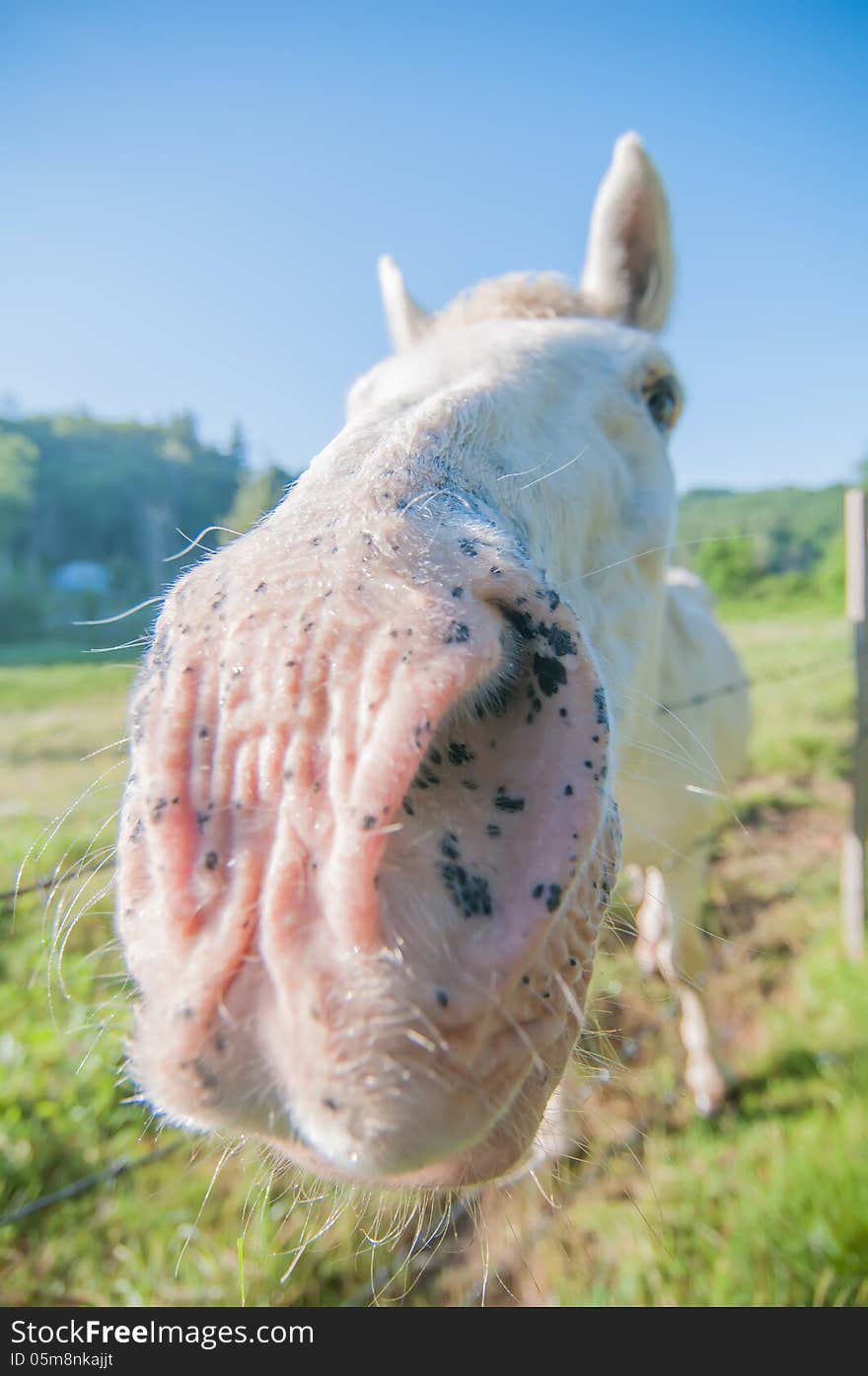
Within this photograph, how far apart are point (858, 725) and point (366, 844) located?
5.21 meters

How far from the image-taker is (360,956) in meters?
0.73

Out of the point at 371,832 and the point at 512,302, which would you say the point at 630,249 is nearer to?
the point at 512,302

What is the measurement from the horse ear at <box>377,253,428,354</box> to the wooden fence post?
3372 millimetres

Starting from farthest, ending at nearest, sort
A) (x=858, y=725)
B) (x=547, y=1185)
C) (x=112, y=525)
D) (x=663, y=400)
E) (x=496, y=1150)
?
(x=112, y=525), (x=858, y=725), (x=547, y=1185), (x=663, y=400), (x=496, y=1150)

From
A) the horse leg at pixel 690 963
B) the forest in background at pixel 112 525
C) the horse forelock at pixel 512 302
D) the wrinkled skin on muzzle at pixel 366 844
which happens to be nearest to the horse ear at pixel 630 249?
the horse forelock at pixel 512 302

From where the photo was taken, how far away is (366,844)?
0.73m

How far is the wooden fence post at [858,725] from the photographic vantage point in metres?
4.67

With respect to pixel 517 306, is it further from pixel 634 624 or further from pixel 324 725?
pixel 324 725

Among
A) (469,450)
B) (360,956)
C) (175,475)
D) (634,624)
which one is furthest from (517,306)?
(175,475)

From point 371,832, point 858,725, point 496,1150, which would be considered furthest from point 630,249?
point 858,725

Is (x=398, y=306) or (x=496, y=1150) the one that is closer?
(x=496, y=1150)

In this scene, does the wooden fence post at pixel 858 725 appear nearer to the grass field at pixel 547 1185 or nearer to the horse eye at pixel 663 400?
the grass field at pixel 547 1185

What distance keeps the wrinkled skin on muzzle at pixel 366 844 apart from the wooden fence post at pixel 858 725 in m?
4.64
